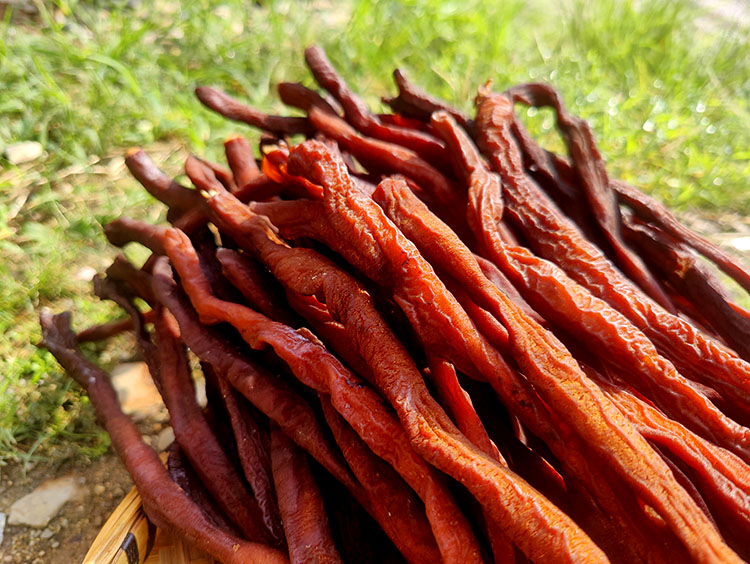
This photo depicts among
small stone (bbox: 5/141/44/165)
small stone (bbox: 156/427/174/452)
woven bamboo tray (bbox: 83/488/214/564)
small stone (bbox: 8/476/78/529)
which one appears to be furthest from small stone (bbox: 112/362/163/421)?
small stone (bbox: 5/141/44/165)

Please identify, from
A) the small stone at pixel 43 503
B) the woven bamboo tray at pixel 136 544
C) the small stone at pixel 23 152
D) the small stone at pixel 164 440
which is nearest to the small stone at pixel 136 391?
the small stone at pixel 164 440

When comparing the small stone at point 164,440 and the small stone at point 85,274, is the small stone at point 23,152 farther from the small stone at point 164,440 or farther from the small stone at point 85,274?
the small stone at point 164,440

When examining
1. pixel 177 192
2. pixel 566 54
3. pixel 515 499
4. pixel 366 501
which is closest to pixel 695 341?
pixel 515 499

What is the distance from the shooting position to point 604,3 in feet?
14.4

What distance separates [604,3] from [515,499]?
4256 millimetres

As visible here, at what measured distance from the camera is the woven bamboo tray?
4.33ft

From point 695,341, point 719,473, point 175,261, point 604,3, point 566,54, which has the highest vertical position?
point 604,3

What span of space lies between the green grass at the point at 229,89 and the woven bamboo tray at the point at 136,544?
547 mm

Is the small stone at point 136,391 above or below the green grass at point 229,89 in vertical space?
below

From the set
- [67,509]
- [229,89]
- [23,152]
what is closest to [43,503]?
[67,509]

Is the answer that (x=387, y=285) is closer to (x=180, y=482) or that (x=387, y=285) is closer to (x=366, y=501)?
(x=366, y=501)

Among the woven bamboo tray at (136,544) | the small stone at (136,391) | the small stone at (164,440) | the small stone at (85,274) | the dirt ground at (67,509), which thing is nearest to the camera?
the woven bamboo tray at (136,544)

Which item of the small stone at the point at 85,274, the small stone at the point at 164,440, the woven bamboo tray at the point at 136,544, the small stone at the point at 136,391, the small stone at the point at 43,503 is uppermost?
the woven bamboo tray at the point at 136,544

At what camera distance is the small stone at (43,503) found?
173 centimetres
